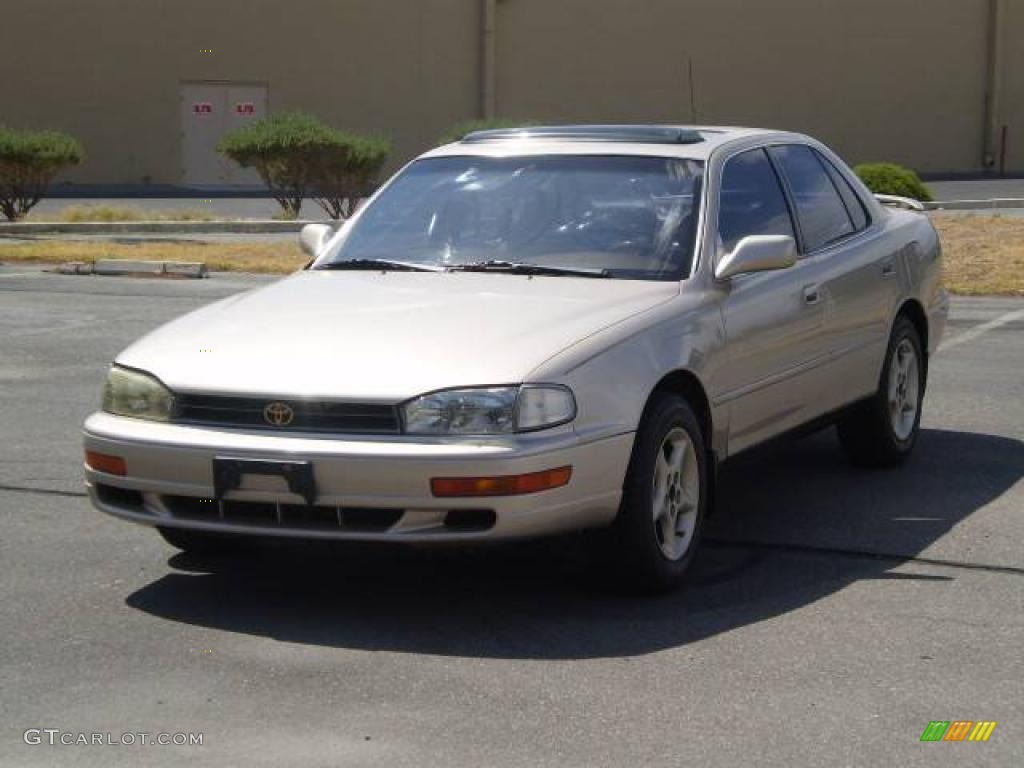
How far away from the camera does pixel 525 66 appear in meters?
42.2

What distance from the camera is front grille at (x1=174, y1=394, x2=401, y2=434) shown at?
6.04 m

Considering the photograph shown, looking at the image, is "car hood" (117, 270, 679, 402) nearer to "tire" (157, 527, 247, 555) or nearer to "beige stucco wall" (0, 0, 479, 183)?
"tire" (157, 527, 247, 555)

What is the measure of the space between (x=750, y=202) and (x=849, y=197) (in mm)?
1212

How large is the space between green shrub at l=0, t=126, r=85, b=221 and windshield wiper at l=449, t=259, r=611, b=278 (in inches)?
802

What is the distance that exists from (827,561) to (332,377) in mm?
2193

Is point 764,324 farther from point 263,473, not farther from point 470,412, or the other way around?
point 263,473

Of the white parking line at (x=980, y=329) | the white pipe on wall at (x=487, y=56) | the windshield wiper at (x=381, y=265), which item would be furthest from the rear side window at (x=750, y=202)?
the white pipe on wall at (x=487, y=56)

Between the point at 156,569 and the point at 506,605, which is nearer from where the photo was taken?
the point at 506,605

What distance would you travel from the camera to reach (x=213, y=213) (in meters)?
30.8

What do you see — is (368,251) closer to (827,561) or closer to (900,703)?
(827,561)

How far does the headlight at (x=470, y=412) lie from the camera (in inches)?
237

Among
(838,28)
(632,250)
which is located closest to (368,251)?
(632,250)

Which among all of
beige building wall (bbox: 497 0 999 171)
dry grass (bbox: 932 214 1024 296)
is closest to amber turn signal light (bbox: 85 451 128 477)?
dry grass (bbox: 932 214 1024 296)

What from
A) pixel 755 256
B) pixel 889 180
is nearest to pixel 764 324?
pixel 755 256
